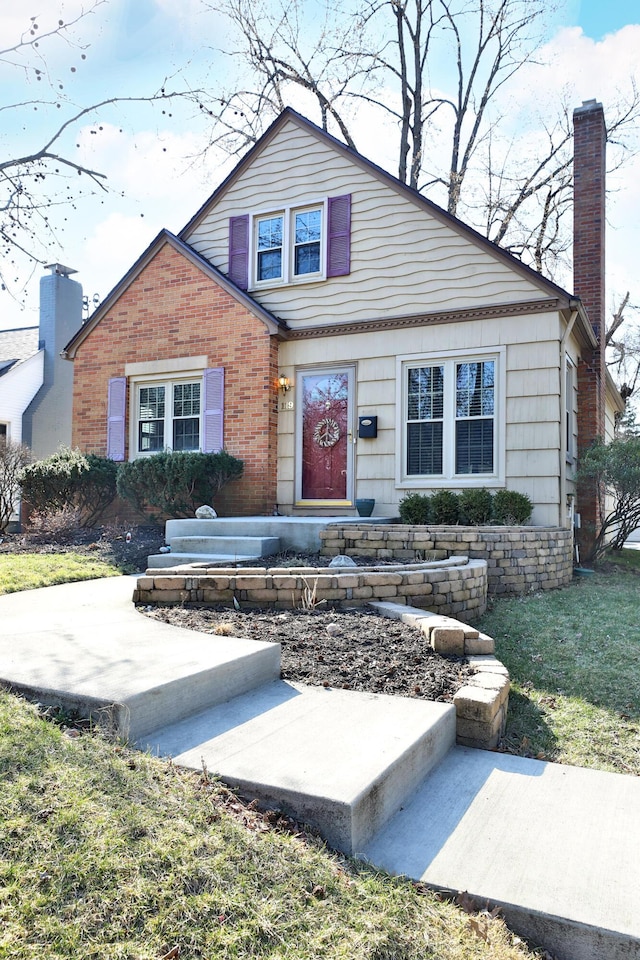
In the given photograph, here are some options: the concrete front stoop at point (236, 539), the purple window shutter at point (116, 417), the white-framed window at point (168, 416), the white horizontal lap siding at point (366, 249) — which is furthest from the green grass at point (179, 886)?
the purple window shutter at point (116, 417)

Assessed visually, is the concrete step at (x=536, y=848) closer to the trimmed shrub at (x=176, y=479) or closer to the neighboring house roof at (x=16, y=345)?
the trimmed shrub at (x=176, y=479)

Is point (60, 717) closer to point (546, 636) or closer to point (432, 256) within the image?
point (546, 636)

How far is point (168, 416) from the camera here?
10750mm

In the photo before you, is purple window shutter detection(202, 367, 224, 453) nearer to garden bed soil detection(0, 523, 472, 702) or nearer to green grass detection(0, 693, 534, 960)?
garden bed soil detection(0, 523, 472, 702)

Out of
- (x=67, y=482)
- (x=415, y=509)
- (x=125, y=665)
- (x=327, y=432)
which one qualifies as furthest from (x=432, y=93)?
(x=125, y=665)

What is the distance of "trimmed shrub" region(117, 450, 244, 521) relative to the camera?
9.12 meters

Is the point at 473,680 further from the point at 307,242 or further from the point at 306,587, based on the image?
the point at 307,242

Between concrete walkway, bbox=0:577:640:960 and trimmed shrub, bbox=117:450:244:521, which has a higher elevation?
trimmed shrub, bbox=117:450:244:521

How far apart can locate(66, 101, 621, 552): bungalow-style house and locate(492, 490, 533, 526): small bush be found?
0.43m

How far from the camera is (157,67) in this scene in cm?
595

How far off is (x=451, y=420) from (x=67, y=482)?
5867 millimetres

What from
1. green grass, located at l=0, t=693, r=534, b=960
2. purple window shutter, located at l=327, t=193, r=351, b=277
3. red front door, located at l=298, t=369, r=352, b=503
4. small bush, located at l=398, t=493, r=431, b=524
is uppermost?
purple window shutter, located at l=327, t=193, r=351, b=277

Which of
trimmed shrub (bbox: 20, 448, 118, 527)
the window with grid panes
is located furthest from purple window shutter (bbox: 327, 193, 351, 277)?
trimmed shrub (bbox: 20, 448, 118, 527)

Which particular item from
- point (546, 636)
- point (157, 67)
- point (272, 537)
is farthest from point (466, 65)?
point (546, 636)
